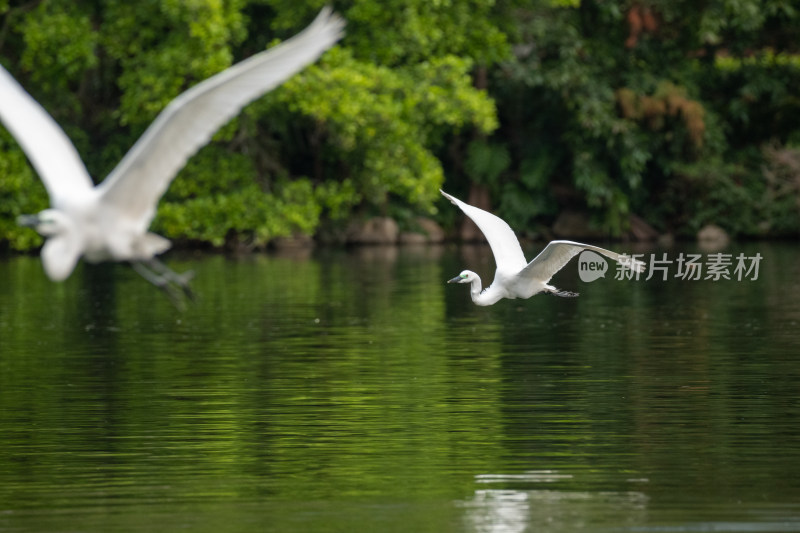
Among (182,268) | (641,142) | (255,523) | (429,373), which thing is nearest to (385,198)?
(641,142)

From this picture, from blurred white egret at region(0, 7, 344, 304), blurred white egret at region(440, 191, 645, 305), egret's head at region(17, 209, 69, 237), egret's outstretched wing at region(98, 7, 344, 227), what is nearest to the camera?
egret's outstretched wing at region(98, 7, 344, 227)

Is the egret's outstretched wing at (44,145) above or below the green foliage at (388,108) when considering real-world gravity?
below

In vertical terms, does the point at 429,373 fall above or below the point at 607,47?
below

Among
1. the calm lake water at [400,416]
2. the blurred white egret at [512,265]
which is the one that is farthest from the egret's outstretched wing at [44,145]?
the blurred white egret at [512,265]

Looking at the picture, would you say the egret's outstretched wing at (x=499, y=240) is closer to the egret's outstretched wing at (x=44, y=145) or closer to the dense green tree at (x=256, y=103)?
the egret's outstretched wing at (x=44, y=145)

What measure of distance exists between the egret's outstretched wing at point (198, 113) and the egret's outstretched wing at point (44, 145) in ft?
1.13

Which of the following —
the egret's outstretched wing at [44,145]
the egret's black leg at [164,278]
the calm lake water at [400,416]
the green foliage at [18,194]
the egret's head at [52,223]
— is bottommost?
the calm lake water at [400,416]

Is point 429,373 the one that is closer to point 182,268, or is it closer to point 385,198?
point 182,268

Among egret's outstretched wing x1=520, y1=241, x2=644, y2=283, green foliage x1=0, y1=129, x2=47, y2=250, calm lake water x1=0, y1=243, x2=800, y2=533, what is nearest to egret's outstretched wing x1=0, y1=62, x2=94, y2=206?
calm lake water x1=0, y1=243, x2=800, y2=533

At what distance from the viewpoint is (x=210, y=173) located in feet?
143

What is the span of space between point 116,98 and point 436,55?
A: 29.2ft

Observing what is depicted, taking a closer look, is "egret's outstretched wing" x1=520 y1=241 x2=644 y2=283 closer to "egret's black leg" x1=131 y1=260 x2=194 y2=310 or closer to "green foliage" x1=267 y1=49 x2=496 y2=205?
"egret's black leg" x1=131 y1=260 x2=194 y2=310

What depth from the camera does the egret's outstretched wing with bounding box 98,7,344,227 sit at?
10.2m

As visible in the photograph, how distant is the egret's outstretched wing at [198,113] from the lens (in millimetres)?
10203
